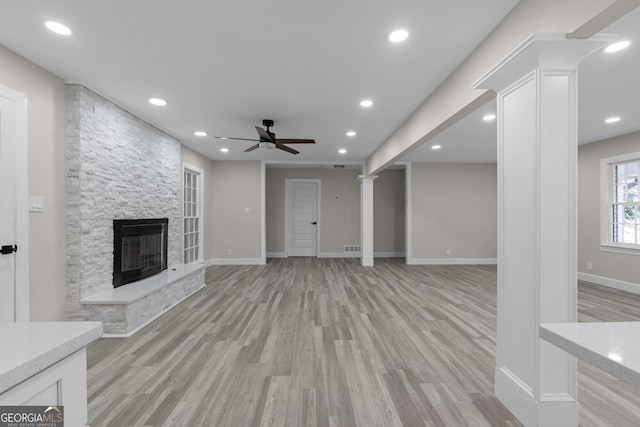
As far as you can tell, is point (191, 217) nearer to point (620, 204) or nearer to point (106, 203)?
point (106, 203)

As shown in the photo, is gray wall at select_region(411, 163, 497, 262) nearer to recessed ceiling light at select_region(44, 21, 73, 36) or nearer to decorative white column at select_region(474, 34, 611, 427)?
decorative white column at select_region(474, 34, 611, 427)

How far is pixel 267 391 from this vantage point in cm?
210

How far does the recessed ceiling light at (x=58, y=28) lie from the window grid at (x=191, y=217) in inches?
150

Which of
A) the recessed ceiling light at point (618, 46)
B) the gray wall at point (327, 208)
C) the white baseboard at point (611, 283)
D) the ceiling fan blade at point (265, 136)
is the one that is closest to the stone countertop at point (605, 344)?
the recessed ceiling light at point (618, 46)

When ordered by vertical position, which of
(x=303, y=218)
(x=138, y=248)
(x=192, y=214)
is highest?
(x=192, y=214)

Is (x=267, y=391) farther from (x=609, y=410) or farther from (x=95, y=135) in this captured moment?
(x=95, y=135)

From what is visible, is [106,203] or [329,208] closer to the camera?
[106,203]

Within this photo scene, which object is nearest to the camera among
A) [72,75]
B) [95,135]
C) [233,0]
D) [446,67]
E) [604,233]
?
[233,0]

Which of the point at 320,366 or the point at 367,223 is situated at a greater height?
the point at 367,223

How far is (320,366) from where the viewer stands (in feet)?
8.01

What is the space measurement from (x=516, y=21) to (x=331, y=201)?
673 cm

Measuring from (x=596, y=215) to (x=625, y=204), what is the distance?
0.45 meters

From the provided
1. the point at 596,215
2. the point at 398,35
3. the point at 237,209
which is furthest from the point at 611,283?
the point at 237,209

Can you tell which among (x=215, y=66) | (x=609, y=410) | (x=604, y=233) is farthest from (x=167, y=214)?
(x=604, y=233)
